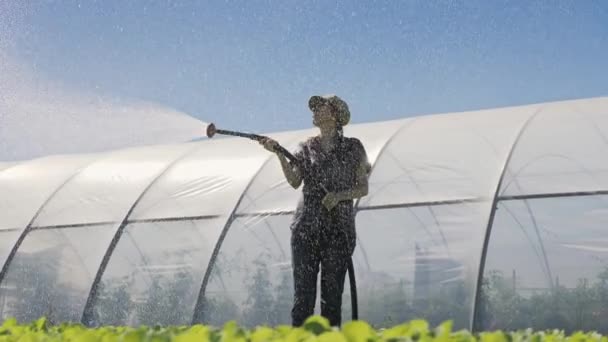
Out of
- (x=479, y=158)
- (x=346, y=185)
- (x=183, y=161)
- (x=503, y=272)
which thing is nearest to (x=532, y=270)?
(x=503, y=272)

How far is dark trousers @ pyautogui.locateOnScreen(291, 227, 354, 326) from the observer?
6.10m

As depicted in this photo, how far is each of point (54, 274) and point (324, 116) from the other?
771 centimetres

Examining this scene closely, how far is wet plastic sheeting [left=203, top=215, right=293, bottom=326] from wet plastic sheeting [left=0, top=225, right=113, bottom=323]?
2.17m

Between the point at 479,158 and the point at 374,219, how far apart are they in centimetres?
157

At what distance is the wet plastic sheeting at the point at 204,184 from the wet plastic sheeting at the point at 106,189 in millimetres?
324

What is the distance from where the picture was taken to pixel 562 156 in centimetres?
1052

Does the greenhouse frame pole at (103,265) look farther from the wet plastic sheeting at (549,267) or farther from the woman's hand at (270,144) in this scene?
the woman's hand at (270,144)

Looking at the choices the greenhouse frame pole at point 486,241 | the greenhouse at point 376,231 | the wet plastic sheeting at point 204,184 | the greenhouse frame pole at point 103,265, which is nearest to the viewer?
the greenhouse frame pole at point 486,241

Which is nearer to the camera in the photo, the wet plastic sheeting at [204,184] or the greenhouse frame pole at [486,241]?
the greenhouse frame pole at [486,241]

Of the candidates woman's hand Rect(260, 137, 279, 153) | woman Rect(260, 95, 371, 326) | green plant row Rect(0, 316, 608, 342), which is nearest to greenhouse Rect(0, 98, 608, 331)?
woman Rect(260, 95, 371, 326)

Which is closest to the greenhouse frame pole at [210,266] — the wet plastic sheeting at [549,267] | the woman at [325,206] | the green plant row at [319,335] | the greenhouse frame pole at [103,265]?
the greenhouse frame pole at [103,265]

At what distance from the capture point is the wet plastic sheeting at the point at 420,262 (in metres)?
9.79

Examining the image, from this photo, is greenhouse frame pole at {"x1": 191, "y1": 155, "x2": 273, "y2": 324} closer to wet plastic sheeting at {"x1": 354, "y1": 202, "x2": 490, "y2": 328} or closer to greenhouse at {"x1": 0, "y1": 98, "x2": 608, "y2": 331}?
greenhouse at {"x1": 0, "y1": 98, "x2": 608, "y2": 331}

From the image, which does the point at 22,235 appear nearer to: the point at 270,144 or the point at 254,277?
the point at 254,277
